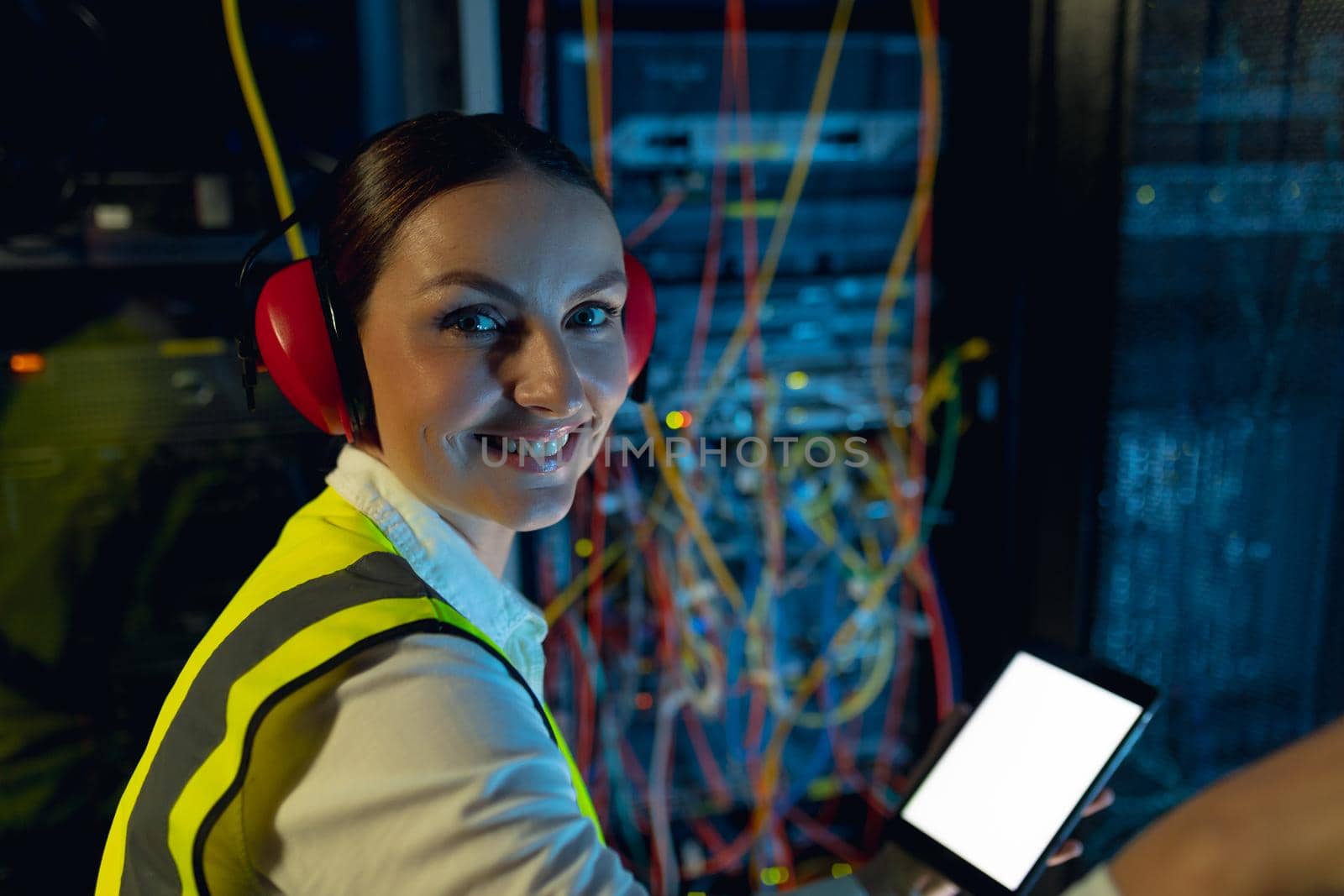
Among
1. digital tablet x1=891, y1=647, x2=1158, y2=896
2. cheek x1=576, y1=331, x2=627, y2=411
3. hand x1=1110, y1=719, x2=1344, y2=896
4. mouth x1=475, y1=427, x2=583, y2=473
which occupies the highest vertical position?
cheek x1=576, y1=331, x2=627, y2=411

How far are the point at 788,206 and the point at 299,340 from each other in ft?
3.38

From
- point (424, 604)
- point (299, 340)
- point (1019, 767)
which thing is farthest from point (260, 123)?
point (1019, 767)

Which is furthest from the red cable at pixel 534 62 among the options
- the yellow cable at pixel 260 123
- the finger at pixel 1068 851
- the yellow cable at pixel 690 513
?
the finger at pixel 1068 851

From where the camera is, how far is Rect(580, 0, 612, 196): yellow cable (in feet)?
5.18

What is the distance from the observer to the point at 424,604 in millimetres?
775

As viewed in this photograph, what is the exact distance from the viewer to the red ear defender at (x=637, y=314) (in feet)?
3.64

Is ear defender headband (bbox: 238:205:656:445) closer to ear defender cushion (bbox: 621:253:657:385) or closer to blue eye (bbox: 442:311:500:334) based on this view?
blue eye (bbox: 442:311:500:334)

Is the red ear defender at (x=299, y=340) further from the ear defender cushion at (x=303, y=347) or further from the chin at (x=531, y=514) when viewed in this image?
the chin at (x=531, y=514)

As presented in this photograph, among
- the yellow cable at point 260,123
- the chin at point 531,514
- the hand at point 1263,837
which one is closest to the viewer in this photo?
the hand at point 1263,837

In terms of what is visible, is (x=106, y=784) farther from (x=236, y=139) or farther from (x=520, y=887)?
(x=520, y=887)

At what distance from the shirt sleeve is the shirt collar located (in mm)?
206

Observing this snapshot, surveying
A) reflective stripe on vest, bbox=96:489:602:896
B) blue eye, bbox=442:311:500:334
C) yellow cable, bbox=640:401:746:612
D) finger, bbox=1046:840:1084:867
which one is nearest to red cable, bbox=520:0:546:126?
yellow cable, bbox=640:401:746:612

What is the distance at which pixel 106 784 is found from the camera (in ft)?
4.93

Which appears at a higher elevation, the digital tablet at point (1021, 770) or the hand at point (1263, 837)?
the hand at point (1263, 837)
